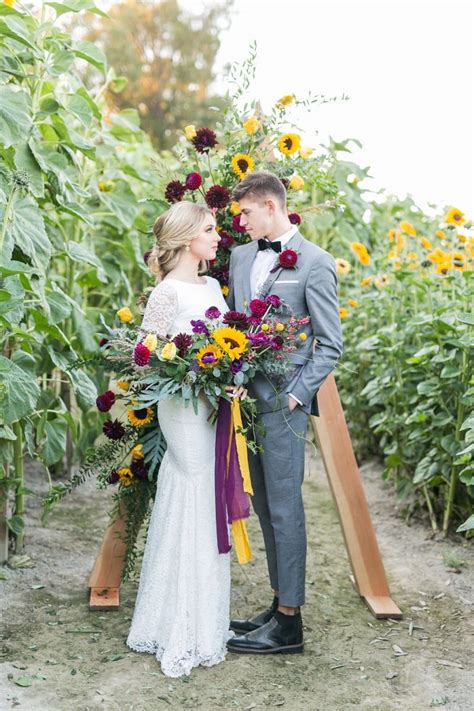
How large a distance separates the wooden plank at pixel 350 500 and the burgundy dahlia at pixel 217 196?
744mm

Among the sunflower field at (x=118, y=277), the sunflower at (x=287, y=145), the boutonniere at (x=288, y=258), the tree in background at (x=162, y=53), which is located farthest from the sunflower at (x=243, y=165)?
the tree in background at (x=162, y=53)

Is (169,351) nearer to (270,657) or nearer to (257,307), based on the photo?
(257,307)

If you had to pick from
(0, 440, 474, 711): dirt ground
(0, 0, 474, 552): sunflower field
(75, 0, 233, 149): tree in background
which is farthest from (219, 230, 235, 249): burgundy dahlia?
(75, 0, 233, 149): tree in background

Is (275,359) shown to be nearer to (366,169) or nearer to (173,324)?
(173,324)

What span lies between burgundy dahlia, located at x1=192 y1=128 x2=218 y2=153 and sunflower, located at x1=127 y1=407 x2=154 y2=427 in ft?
3.01

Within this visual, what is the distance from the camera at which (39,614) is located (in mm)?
3186

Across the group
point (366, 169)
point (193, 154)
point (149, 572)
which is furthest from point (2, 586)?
point (366, 169)

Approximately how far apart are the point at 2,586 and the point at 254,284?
58.5 inches

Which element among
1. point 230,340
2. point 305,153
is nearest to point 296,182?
point 305,153

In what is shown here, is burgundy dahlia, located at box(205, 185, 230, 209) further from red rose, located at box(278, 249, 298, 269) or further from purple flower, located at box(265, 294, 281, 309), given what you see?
purple flower, located at box(265, 294, 281, 309)

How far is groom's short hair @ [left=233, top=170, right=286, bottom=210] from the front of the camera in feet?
9.61

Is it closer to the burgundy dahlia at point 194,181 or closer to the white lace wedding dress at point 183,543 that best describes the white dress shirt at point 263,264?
the white lace wedding dress at point 183,543

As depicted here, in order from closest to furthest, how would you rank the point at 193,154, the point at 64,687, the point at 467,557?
the point at 64,687
the point at 193,154
the point at 467,557

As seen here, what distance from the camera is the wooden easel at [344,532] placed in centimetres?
330
